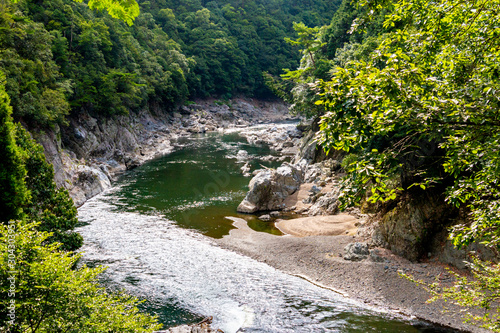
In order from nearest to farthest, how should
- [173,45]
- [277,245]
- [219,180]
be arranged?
[277,245] → [219,180] → [173,45]

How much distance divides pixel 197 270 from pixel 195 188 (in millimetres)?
12807

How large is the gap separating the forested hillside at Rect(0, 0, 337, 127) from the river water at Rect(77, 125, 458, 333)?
31.6 ft

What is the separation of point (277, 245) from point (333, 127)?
40.8 feet

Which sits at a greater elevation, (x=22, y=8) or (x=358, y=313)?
(x=22, y=8)

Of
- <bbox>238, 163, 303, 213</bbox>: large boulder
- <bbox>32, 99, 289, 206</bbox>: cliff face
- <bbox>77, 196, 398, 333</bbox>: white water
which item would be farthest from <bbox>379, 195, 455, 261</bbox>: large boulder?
<bbox>32, 99, 289, 206</bbox>: cliff face

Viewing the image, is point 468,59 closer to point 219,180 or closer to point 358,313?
point 358,313

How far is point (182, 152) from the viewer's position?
4059cm

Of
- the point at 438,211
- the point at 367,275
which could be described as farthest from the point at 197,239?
the point at 438,211

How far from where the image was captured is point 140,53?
169 feet

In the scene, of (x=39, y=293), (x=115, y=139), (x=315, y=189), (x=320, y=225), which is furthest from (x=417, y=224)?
(x=115, y=139)

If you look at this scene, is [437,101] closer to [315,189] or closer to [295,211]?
[295,211]

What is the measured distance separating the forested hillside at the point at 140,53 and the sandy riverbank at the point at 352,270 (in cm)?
1763

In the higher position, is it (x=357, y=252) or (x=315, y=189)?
(x=315, y=189)

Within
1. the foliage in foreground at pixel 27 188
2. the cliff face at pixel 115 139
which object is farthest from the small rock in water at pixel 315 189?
the cliff face at pixel 115 139
